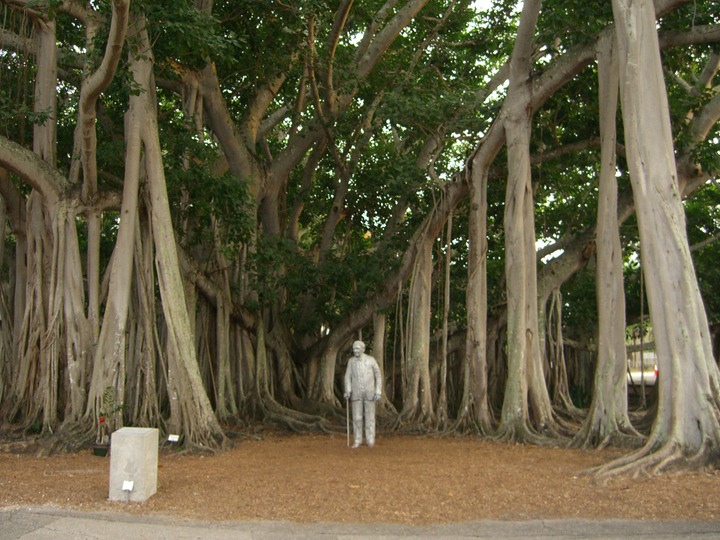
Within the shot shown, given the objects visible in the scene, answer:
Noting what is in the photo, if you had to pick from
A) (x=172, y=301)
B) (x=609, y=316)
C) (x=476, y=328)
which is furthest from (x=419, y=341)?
(x=172, y=301)

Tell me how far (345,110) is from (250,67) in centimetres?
186

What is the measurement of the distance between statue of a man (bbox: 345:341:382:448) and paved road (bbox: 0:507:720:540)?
3.83m

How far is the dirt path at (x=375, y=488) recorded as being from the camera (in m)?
5.77

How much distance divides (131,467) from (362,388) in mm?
3707

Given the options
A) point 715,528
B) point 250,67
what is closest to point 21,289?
point 250,67

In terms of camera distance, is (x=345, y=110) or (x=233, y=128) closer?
(x=233, y=128)

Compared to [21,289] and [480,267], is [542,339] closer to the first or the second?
[480,267]

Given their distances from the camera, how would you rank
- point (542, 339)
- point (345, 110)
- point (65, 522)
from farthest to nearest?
point (345, 110) < point (542, 339) < point (65, 522)

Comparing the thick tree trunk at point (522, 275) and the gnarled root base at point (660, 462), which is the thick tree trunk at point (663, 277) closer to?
the gnarled root base at point (660, 462)

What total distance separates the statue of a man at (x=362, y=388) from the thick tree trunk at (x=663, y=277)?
10.5ft

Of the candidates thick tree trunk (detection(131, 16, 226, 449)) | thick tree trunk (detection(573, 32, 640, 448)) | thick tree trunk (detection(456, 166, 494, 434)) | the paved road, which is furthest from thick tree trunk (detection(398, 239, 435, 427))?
the paved road

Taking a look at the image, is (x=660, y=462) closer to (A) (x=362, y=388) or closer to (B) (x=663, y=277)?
(B) (x=663, y=277)

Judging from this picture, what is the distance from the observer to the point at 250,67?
1247cm

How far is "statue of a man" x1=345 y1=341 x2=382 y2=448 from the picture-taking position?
9375mm
